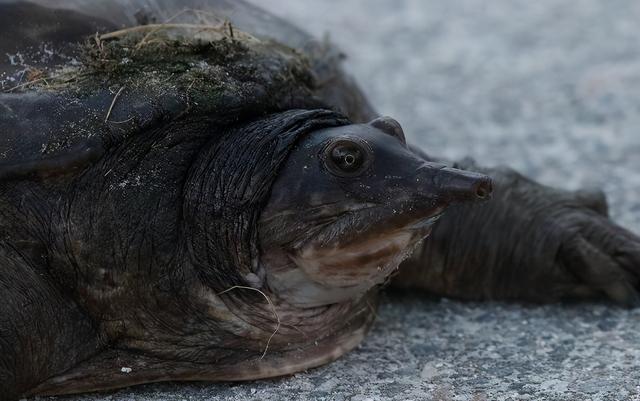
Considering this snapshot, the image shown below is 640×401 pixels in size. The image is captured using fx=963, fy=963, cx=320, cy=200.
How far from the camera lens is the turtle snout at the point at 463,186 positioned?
2.59 m

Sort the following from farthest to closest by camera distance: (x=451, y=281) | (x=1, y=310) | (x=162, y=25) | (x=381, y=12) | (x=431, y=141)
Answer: (x=381, y=12), (x=431, y=141), (x=451, y=281), (x=162, y=25), (x=1, y=310)

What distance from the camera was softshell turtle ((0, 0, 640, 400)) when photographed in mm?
2695

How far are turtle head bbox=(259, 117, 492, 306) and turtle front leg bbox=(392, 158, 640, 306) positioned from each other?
33.7 inches

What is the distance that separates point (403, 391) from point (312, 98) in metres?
1.01

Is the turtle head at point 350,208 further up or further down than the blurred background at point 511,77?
further down

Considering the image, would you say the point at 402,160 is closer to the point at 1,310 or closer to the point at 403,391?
the point at 403,391

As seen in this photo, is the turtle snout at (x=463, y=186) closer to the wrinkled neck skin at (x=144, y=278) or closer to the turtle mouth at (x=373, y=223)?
the turtle mouth at (x=373, y=223)

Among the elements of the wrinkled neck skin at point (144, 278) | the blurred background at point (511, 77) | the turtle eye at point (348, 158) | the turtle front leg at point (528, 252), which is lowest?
the wrinkled neck skin at point (144, 278)

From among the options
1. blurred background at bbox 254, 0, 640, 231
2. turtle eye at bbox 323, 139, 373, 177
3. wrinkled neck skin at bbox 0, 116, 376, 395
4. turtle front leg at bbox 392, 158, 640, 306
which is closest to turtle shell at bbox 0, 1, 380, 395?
wrinkled neck skin at bbox 0, 116, 376, 395

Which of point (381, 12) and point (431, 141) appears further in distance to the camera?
point (381, 12)

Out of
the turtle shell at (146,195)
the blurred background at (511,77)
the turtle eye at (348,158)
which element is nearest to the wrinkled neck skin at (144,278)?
the turtle shell at (146,195)

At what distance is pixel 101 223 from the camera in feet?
9.09

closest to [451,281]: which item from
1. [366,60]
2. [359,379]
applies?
[359,379]

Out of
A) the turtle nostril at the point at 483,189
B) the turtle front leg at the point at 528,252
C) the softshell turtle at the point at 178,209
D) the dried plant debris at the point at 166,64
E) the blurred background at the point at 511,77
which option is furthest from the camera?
the blurred background at the point at 511,77
